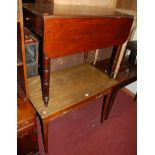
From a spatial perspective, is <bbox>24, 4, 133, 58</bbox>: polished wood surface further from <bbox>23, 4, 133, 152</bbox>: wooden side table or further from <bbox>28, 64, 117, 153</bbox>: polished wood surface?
<bbox>28, 64, 117, 153</bbox>: polished wood surface

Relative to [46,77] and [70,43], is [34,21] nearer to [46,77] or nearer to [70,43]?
[70,43]

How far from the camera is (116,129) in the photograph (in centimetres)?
184

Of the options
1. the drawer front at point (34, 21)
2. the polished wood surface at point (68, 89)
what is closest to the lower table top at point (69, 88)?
the polished wood surface at point (68, 89)

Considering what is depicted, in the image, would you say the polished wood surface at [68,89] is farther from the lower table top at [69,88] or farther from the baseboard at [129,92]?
the baseboard at [129,92]

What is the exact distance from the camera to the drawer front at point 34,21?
2.94 feet

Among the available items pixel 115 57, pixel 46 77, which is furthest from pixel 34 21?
pixel 115 57

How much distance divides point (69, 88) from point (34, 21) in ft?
2.07

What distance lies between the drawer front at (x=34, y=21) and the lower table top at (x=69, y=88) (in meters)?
0.52

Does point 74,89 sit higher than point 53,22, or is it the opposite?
point 53,22

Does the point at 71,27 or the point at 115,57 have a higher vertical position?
the point at 71,27

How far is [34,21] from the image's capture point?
3.12ft
